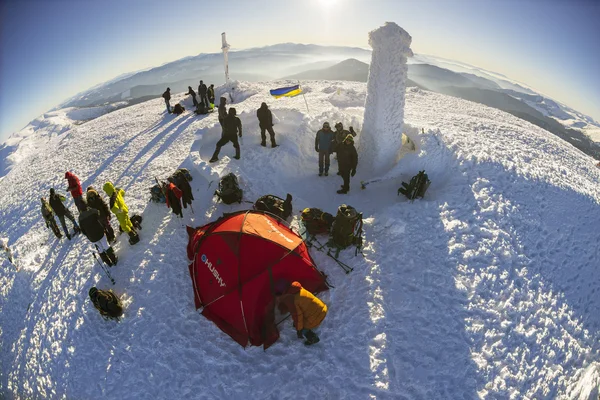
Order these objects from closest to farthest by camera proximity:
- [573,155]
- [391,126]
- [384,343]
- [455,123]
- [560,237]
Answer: [384,343]
[560,237]
[391,126]
[573,155]
[455,123]

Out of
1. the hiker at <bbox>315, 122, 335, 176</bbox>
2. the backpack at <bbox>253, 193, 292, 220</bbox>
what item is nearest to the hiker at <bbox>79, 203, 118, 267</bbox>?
the backpack at <bbox>253, 193, 292, 220</bbox>

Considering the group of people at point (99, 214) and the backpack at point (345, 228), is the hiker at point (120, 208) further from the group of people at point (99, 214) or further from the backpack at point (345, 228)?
the backpack at point (345, 228)

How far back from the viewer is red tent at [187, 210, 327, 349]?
5.67m

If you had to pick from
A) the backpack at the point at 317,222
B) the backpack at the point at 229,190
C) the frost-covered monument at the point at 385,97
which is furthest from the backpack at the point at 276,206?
the frost-covered monument at the point at 385,97

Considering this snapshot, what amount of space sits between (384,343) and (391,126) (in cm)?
854

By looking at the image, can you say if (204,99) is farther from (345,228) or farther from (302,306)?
(302,306)

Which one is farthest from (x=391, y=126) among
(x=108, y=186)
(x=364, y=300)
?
(x=108, y=186)

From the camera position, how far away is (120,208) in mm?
7637

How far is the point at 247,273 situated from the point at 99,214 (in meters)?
4.74

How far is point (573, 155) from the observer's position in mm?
14398

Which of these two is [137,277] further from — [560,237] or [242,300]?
[560,237]

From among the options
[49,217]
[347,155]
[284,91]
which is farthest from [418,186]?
[49,217]

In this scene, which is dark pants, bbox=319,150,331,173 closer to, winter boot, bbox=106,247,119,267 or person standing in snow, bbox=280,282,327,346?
person standing in snow, bbox=280,282,327,346

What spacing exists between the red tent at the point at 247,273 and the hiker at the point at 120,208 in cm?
280
